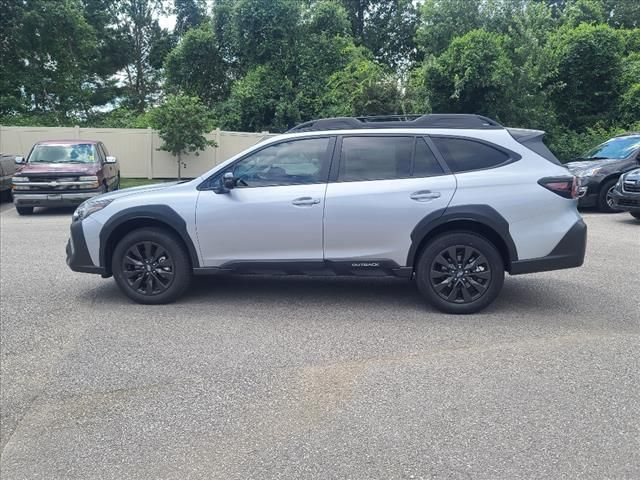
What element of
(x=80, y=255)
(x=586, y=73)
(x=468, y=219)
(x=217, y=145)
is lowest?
(x=80, y=255)

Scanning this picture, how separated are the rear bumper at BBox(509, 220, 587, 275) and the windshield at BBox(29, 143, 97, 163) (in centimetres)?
1195

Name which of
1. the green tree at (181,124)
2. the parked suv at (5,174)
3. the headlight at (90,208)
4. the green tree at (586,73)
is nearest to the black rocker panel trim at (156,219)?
the headlight at (90,208)

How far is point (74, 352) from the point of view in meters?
4.83

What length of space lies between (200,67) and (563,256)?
1023 inches

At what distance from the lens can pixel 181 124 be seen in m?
20.6

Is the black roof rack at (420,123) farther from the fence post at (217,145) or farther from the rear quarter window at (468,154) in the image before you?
the fence post at (217,145)

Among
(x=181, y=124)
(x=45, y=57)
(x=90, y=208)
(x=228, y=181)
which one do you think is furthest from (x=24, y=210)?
(x=45, y=57)

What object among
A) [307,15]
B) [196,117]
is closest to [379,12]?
[307,15]

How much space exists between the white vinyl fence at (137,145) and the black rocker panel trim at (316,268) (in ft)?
54.1

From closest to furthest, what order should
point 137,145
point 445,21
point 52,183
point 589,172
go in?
point 589,172, point 52,183, point 137,145, point 445,21

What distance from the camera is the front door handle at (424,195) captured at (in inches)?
217

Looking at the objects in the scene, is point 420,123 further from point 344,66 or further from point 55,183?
point 344,66

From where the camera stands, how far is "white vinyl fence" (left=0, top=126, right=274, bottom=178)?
856 inches

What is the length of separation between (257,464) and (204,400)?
0.87 meters
